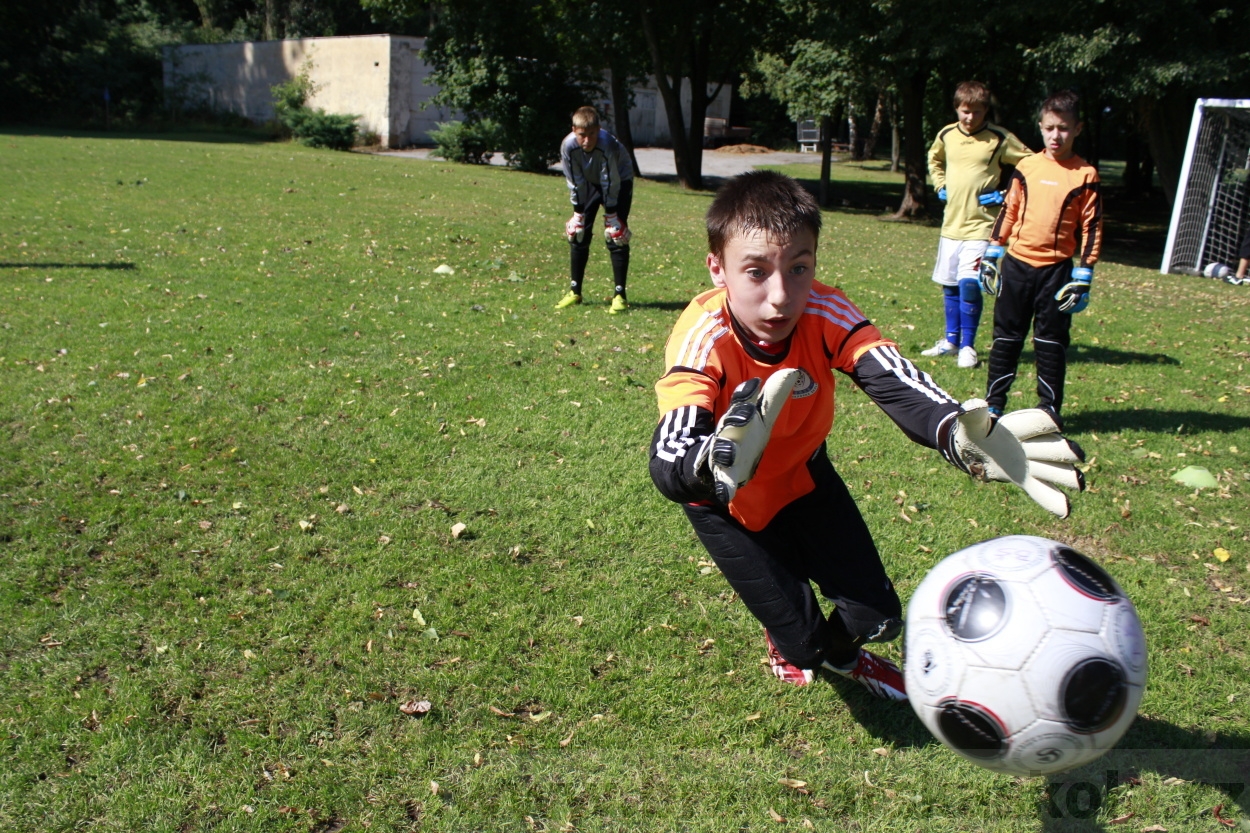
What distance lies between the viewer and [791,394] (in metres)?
2.81

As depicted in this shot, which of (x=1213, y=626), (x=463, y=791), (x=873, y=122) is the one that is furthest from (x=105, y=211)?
(x=873, y=122)

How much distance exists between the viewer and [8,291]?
29.8ft

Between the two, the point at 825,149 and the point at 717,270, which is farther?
the point at 825,149

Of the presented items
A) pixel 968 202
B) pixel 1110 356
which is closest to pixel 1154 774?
pixel 968 202

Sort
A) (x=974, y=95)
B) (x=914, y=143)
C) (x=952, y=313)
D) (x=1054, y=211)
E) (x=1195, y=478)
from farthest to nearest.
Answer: (x=914, y=143)
(x=952, y=313)
(x=974, y=95)
(x=1054, y=211)
(x=1195, y=478)

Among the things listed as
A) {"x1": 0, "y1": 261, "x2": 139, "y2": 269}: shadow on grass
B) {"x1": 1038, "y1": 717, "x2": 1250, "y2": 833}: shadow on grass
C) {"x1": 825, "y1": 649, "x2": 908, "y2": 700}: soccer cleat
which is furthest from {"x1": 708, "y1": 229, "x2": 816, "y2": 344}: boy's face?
{"x1": 0, "y1": 261, "x2": 139, "y2": 269}: shadow on grass

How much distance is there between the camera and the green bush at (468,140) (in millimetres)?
28891

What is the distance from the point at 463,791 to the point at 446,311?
22.2ft

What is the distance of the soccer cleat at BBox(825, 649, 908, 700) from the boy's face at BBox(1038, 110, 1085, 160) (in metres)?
4.14

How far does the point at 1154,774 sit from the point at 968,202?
19.8ft

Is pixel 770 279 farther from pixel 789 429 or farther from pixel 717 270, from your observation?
pixel 789 429

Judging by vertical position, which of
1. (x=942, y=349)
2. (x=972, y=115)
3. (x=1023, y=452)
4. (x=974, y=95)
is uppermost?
(x=974, y=95)

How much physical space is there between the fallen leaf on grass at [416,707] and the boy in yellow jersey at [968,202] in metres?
6.13

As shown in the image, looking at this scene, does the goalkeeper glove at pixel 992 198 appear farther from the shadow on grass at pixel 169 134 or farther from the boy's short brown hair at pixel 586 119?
the shadow on grass at pixel 169 134
